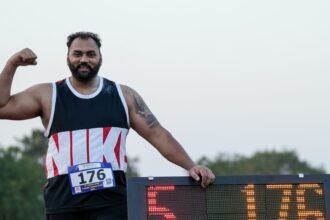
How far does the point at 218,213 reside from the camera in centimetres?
634

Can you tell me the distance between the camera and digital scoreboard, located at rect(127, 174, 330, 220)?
20.8 feet

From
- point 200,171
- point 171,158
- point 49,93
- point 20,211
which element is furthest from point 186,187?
point 20,211

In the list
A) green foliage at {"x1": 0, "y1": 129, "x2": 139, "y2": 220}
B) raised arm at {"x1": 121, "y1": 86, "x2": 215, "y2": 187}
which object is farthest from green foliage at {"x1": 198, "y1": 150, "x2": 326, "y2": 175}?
raised arm at {"x1": 121, "y1": 86, "x2": 215, "y2": 187}

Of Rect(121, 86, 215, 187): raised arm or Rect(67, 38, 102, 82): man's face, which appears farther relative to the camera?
Rect(121, 86, 215, 187): raised arm

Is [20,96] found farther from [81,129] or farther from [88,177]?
[88,177]

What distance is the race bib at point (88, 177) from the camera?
21.5 feet

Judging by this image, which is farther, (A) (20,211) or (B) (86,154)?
(A) (20,211)

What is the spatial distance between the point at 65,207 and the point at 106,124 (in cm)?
61

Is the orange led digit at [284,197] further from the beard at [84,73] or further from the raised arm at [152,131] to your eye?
the beard at [84,73]

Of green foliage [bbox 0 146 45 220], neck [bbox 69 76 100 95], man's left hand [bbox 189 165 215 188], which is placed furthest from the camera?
green foliage [bbox 0 146 45 220]

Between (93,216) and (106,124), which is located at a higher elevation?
(106,124)

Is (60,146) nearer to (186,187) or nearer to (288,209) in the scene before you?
(186,187)

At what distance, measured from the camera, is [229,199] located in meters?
6.36

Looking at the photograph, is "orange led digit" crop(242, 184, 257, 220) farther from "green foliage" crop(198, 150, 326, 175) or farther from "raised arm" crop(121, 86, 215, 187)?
"green foliage" crop(198, 150, 326, 175)
